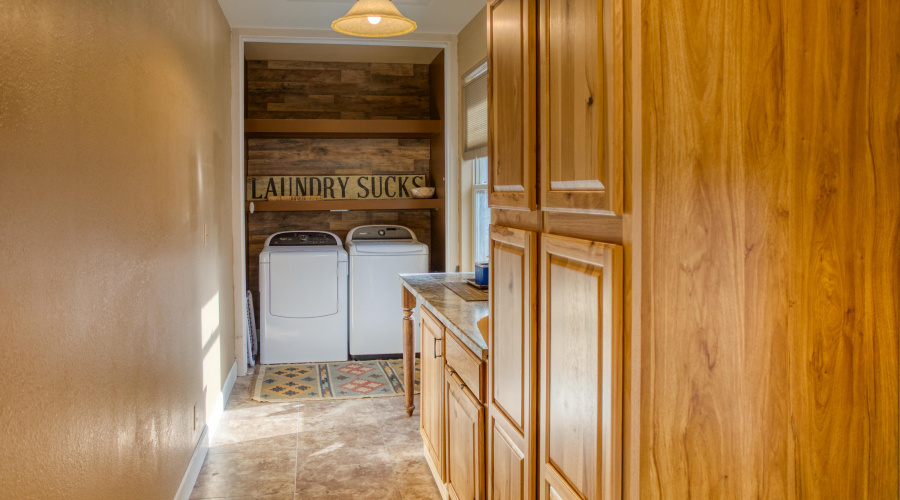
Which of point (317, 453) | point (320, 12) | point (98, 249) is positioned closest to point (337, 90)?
point (320, 12)

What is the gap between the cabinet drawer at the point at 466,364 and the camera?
2074 millimetres

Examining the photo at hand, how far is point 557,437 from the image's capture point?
1491 millimetres

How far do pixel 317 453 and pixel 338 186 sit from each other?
2.86m

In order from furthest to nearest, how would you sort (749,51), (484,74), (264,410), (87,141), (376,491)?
(484,74) → (264,410) → (376,491) → (87,141) → (749,51)

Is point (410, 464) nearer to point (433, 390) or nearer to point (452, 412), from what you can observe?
point (433, 390)

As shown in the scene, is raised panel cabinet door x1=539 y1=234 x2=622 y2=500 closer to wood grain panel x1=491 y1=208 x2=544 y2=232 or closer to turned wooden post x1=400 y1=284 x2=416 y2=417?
wood grain panel x1=491 y1=208 x2=544 y2=232

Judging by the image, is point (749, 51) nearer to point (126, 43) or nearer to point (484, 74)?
point (126, 43)

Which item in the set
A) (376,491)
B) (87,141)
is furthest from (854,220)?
(376,491)

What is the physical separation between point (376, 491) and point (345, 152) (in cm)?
343

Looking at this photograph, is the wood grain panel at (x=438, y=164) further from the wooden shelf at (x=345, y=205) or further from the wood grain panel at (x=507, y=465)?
the wood grain panel at (x=507, y=465)

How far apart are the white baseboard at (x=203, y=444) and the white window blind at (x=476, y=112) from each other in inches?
82.9

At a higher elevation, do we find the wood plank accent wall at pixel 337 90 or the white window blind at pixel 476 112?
the wood plank accent wall at pixel 337 90

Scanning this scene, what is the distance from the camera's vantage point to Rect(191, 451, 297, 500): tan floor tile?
2951 mm

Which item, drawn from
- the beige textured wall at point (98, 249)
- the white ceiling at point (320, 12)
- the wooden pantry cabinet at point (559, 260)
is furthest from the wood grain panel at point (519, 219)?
the white ceiling at point (320, 12)
